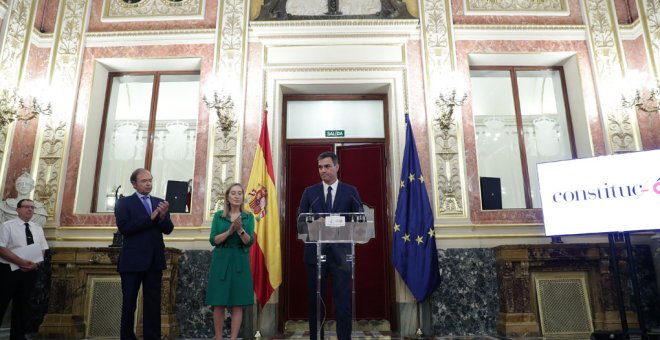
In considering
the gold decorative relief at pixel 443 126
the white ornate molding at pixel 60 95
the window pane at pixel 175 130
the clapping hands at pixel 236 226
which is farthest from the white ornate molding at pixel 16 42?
the gold decorative relief at pixel 443 126

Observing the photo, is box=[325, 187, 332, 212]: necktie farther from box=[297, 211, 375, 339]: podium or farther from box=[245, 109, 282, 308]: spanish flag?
box=[245, 109, 282, 308]: spanish flag

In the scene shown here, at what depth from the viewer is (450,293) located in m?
4.88

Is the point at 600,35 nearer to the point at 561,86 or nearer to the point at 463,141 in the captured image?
the point at 561,86

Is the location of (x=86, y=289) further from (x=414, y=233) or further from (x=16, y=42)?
(x=414, y=233)

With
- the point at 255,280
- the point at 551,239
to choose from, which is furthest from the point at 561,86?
the point at 255,280

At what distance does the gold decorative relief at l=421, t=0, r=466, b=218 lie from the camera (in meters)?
5.16

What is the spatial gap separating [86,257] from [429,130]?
4149mm

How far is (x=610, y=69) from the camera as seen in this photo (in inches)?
217

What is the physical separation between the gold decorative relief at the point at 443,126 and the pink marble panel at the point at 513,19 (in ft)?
0.56

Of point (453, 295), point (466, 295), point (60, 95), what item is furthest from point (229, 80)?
point (466, 295)

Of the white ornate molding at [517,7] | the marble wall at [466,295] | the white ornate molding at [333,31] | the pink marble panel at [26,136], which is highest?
the white ornate molding at [517,7]

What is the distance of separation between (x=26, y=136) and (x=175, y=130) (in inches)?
69.3

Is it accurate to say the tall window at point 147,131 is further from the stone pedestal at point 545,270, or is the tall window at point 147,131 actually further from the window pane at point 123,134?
the stone pedestal at point 545,270

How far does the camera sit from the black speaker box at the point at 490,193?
5285mm
